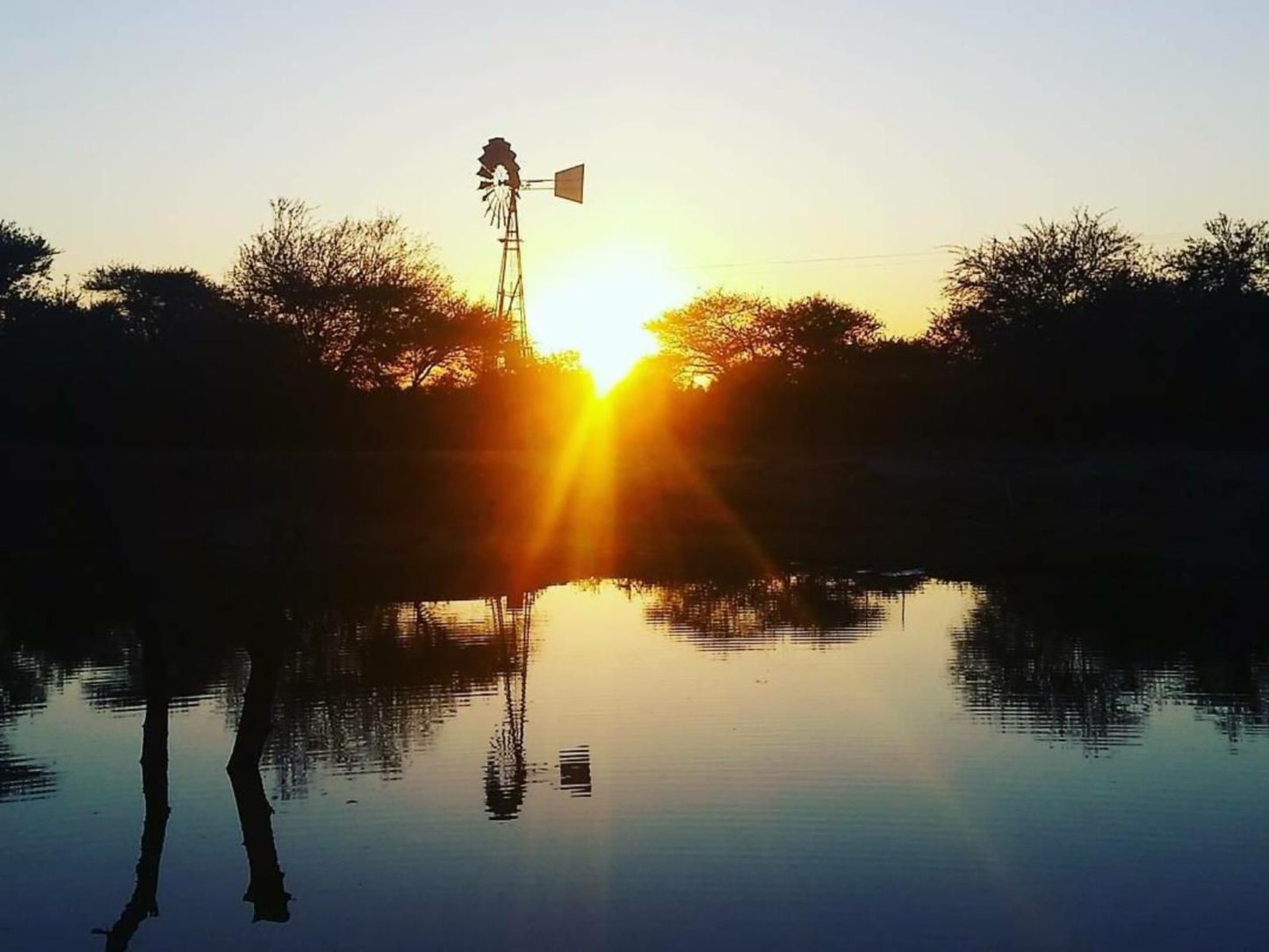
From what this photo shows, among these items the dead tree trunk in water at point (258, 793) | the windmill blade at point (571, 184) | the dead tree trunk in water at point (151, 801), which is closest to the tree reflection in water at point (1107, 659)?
the dead tree trunk in water at point (258, 793)

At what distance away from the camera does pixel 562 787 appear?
14.9 metres

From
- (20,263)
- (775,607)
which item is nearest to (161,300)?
(20,263)

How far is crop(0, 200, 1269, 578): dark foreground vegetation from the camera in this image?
3631 centimetres

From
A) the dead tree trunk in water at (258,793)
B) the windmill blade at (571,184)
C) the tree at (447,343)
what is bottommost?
the dead tree trunk in water at (258,793)

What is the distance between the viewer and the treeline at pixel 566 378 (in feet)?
147

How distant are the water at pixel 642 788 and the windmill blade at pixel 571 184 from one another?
21.9 metres

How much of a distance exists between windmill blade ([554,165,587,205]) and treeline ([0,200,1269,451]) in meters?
7.62

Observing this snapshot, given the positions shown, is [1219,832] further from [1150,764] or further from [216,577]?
[216,577]

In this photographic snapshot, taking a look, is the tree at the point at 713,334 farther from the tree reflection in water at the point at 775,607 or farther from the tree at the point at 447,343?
the tree reflection in water at the point at 775,607

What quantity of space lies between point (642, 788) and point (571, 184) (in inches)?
1253

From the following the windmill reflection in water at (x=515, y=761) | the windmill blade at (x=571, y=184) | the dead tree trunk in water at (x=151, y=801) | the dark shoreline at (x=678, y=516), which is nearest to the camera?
the dead tree trunk in water at (x=151, y=801)

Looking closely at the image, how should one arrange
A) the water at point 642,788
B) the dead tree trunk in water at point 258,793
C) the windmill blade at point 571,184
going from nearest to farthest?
the water at point 642,788, the dead tree trunk in water at point 258,793, the windmill blade at point 571,184

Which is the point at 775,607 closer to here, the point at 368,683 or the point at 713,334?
the point at 368,683

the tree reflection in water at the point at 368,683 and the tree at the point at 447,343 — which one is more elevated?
the tree at the point at 447,343
